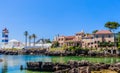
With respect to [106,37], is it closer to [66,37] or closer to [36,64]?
[66,37]

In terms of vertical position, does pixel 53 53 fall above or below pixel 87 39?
below

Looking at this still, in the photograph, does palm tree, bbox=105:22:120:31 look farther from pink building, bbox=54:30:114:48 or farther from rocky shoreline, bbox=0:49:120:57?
rocky shoreline, bbox=0:49:120:57

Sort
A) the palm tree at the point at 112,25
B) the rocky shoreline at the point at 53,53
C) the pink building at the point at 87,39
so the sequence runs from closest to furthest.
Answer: the rocky shoreline at the point at 53,53 < the palm tree at the point at 112,25 < the pink building at the point at 87,39

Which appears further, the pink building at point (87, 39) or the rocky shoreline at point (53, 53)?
the pink building at point (87, 39)

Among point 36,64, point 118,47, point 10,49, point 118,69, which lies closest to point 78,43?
point 118,47

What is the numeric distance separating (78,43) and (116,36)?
2333 cm

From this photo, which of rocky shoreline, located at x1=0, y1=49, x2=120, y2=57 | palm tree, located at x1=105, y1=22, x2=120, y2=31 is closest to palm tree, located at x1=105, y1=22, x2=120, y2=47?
palm tree, located at x1=105, y1=22, x2=120, y2=31

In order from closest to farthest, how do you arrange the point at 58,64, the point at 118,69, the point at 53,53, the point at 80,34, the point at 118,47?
the point at 118,69 < the point at 58,64 < the point at 118,47 < the point at 53,53 < the point at 80,34

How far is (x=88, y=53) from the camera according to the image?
133m

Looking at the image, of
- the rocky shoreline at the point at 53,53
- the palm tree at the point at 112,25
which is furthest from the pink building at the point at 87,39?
the rocky shoreline at the point at 53,53

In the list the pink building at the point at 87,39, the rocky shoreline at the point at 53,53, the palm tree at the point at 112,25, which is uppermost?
the palm tree at the point at 112,25

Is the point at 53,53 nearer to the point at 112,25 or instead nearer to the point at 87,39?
the point at 87,39

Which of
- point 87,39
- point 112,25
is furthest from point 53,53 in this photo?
point 112,25

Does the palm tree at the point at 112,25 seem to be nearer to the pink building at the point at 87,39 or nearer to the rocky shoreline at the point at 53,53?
the pink building at the point at 87,39
